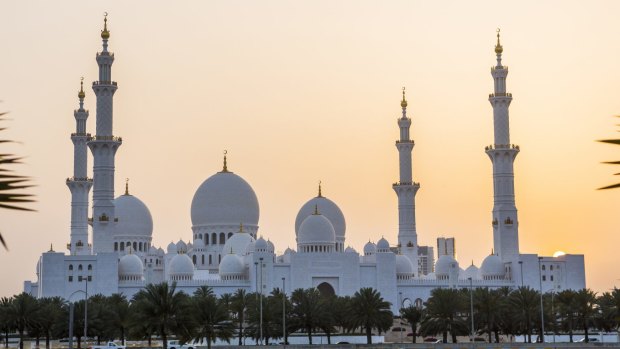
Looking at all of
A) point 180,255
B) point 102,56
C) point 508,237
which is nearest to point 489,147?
point 508,237

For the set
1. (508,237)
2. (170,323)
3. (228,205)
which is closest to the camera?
(170,323)

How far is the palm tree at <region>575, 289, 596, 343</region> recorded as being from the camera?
2494 inches

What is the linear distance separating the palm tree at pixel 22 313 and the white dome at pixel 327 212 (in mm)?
50042

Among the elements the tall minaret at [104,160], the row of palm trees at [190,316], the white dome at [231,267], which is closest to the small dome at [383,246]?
the white dome at [231,267]

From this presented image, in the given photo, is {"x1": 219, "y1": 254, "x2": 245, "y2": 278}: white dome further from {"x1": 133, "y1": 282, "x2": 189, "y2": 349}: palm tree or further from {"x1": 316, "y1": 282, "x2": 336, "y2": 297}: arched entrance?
{"x1": 133, "y1": 282, "x2": 189, "y2": 349}: palm tree

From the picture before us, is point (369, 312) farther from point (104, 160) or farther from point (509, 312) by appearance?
point (104, 160)

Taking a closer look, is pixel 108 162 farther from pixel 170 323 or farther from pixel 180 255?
pixel 170 323

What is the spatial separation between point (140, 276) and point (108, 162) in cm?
1056

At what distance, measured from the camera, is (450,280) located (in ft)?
312

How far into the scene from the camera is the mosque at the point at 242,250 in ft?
287

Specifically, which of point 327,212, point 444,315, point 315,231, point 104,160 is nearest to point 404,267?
point 315,231

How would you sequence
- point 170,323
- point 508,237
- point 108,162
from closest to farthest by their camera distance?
point 170,323 → point 108,162 → point 508,237

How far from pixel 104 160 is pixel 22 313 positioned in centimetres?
3249

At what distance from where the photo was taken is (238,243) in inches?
3885
